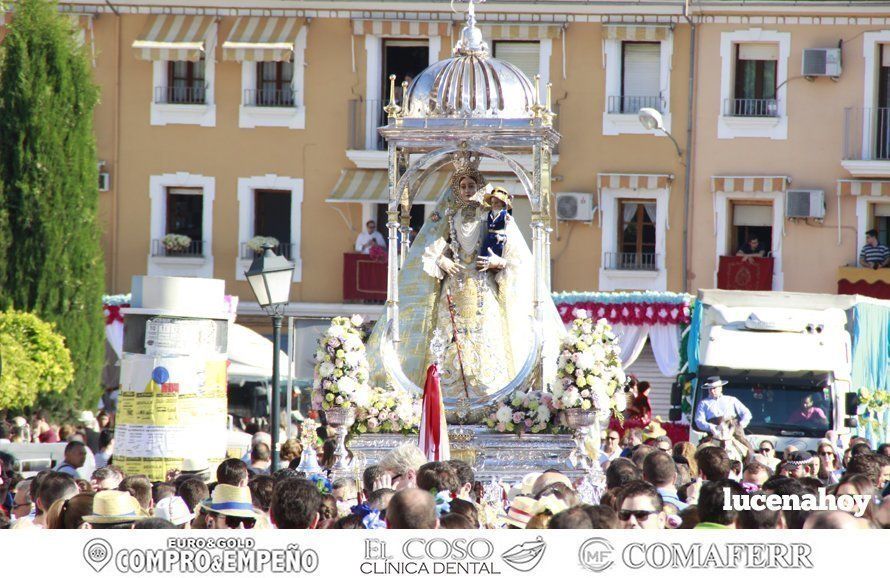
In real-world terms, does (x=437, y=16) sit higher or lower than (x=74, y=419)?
higher

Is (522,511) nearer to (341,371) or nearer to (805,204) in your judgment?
(341,371)

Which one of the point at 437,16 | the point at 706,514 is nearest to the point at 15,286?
the point at 437,16

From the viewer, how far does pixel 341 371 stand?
52.7 ft

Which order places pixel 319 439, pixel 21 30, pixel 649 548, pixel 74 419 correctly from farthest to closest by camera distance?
pixel 21 30
pixel 74 419
pixel 319 439
pixel 649 548

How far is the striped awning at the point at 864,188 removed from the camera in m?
30.1

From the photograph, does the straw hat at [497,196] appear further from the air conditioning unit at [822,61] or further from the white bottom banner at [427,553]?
the air conditioning unit at [822,61]

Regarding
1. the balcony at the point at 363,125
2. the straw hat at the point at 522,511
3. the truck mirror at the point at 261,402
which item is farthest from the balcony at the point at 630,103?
the straw hat at the point at 522,511

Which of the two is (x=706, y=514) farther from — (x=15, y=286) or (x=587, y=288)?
(x=587, y=288)

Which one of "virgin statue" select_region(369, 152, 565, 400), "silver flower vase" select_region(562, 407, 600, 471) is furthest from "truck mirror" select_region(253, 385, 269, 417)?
"silver flower vase" select_region(562, 407, 600, 471)

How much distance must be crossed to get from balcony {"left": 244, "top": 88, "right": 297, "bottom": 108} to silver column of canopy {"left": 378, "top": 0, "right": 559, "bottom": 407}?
607 inches

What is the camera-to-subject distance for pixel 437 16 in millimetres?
31141

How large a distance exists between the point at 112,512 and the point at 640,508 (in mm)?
2563

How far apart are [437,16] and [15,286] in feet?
27.5

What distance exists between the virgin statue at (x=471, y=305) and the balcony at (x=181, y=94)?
16.1 meters
